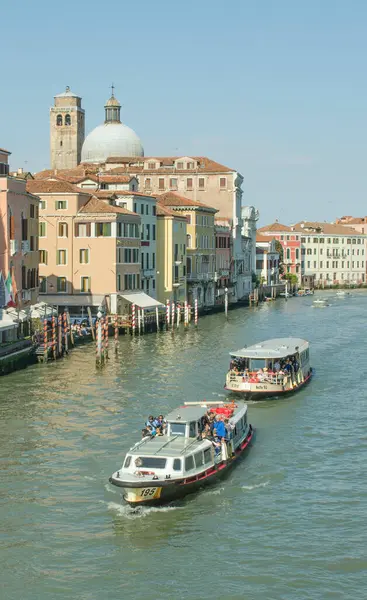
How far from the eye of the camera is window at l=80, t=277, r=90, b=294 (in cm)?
6028

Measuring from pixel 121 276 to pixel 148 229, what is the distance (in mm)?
8356

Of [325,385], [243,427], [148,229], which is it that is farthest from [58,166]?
[243,427]

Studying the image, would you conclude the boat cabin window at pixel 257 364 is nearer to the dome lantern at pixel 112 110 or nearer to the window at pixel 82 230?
the window at pixel 82 230

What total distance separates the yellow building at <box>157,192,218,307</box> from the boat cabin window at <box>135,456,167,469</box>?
5535cm

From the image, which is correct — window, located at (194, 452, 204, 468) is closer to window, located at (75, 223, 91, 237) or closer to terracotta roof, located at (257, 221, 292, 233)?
window, located at (75, 223, 91, 237)

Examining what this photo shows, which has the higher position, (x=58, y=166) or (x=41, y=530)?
(x=58, y=166)

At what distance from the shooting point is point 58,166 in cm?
11256

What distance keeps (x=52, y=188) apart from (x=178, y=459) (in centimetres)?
3890

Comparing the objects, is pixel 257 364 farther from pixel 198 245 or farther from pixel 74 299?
pixel 198 245

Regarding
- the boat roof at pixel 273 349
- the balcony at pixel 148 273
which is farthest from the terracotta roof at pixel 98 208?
the boat roof at pixel 273 349

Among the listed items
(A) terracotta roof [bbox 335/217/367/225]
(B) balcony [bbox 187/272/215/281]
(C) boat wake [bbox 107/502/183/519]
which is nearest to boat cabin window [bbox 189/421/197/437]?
(C) boat wake [bbox 107/502/183/519]

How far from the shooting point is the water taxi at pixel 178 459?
22.2m

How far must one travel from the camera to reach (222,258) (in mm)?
91312

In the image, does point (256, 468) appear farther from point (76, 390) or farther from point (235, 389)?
point (76, 390)
